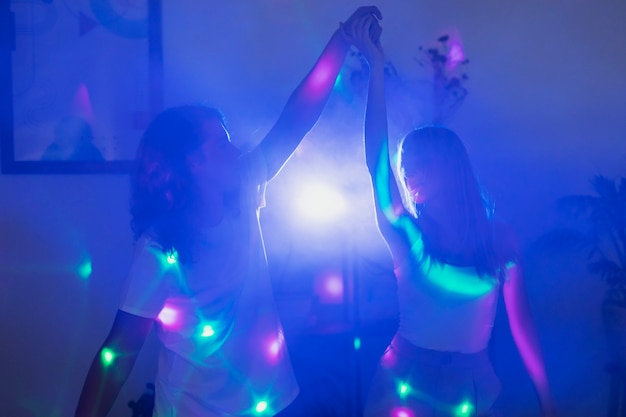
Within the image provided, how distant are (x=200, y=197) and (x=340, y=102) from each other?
1.14m

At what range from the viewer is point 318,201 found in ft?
7.75

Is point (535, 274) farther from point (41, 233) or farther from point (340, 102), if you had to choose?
point (41, 233)

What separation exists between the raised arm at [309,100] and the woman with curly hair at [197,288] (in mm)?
187

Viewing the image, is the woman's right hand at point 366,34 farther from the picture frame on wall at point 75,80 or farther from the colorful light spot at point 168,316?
the picture frame on wall at point 75,80

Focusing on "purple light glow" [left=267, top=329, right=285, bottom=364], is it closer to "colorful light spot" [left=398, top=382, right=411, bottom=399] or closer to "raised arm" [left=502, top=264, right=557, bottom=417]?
"colorful light spot" [left=398, top=382, right=411, bottom=399]

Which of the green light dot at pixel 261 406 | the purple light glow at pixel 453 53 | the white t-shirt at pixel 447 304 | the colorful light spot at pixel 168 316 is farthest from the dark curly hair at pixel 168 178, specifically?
the purple light glow at pixel 453 53

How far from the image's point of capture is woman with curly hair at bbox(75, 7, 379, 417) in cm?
125

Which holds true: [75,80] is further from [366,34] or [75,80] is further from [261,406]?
[261,406]

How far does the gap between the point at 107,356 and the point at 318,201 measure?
129 cm

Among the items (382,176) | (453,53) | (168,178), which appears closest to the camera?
(168,178)

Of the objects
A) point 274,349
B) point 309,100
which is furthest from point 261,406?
point 309,100

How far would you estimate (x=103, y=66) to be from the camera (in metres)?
2.21

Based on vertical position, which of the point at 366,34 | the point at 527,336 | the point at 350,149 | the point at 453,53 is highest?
the point at 453,53

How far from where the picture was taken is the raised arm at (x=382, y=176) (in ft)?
4.72
